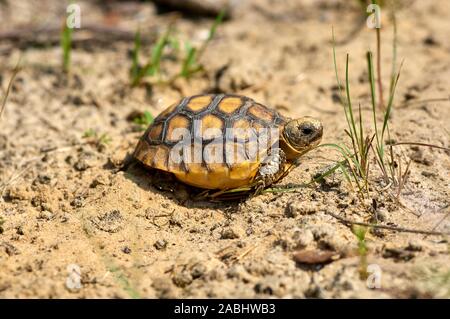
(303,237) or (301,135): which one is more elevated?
(301,135)

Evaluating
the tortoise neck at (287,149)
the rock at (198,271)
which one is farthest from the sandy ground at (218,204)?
the tortoise neck at (287,149)

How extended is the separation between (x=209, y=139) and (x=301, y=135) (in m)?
0.71

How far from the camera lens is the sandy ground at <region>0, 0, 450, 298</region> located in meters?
3.11

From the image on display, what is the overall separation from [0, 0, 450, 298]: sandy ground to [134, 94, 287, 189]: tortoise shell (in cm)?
24

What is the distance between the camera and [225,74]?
18.4 ft

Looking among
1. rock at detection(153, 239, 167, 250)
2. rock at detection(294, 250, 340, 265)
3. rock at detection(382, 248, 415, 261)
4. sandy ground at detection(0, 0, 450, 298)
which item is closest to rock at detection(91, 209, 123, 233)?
sandy ground at detection(0, 0, 450, 298)

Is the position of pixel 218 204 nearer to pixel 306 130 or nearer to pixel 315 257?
pixel 306 130

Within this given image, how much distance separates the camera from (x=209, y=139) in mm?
3889

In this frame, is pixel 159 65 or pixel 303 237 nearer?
pixel 303 237

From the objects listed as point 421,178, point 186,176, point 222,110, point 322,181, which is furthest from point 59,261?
point 421,178

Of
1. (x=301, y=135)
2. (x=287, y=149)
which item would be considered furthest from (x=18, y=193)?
(x=301, y=135)

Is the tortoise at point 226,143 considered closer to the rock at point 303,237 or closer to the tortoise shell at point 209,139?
the tortoise shell at point 209,139

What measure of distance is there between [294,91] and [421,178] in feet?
6.75
